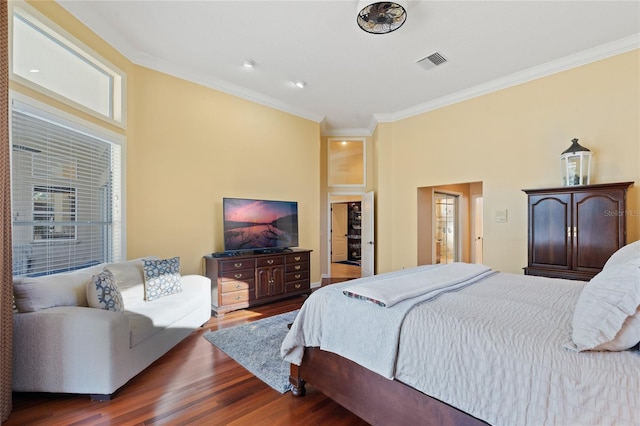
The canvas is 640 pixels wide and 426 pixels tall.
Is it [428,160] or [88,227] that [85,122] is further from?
[428,160]

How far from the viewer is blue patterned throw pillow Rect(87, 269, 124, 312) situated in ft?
7.63

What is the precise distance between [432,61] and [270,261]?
3506mm

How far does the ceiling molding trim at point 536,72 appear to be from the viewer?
10.7 ft

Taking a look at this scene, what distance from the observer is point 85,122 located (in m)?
2.88

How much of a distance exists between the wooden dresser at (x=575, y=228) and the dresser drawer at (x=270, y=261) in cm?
327

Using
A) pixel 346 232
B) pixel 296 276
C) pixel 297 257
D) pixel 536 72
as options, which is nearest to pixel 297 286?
pixel 296 276

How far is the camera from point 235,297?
397 cm

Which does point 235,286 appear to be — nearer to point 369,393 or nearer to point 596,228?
point 369,393

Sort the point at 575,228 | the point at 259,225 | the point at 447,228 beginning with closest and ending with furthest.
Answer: the point at 575,228
the point at 259,225
the point at 447,228

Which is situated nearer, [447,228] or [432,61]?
[432,61]

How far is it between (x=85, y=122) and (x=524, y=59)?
505 centimetres

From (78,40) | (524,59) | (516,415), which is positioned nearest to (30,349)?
(78,40)

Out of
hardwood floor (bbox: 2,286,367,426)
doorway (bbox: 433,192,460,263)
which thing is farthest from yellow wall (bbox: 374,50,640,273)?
hardwood floor (bbox: 2,286,367,426)

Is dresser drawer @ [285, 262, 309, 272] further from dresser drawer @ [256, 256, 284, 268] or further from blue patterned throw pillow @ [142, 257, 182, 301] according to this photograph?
blue patterned throw pillow @ [142, 257, 182, 301]
